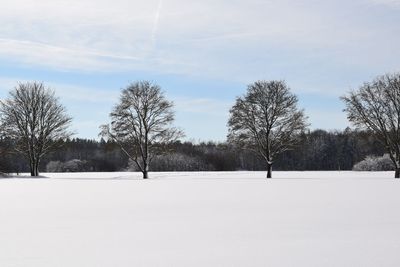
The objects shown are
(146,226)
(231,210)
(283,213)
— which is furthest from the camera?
(231,210)

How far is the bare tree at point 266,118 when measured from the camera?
50.9 m

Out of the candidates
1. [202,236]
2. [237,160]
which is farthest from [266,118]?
[237,160]

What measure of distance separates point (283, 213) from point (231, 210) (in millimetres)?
1825

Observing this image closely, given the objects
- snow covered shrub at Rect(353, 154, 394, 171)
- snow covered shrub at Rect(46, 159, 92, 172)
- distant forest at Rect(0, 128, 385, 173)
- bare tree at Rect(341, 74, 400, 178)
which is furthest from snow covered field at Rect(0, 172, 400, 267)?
snow covered shrub at Rect(46, 159, 92, 172)

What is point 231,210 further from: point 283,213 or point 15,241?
point 15,241

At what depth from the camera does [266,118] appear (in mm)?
51219

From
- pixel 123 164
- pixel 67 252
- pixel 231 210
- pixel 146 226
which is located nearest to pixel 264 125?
pixel 231 210

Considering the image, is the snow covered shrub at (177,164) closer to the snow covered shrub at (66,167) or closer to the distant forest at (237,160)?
the distant forest at (237,160)

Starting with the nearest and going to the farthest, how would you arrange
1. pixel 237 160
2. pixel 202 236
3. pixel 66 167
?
pixel 202 236, pixel 66 167, pixel 237 160

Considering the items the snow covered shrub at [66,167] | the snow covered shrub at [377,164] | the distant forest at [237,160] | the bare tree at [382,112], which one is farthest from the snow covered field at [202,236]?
the snow covered shrub at [66,167]

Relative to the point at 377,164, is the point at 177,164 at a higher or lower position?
higher

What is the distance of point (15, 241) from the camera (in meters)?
9.55

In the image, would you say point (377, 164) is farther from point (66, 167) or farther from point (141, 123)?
point (66, 167)

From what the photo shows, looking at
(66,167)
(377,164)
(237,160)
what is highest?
(237,160)
